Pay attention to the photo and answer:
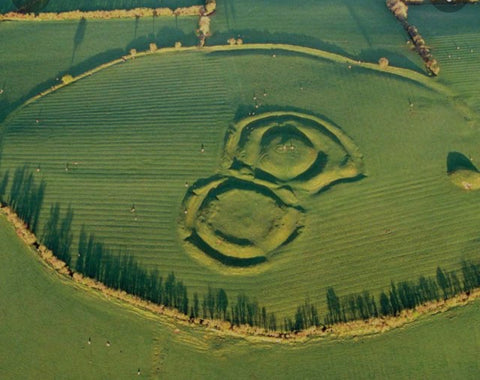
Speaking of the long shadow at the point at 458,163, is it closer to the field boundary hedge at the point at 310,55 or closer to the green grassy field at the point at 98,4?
the field boundary hedge at the point at 310,55

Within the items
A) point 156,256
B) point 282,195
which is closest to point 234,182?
point 282,195

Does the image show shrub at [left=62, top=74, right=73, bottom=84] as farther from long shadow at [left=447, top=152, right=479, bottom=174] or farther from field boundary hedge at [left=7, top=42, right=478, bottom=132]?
long shadow at [left=447, top=152, right=479, bottom=174]

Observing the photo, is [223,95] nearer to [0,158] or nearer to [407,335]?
[0,158]

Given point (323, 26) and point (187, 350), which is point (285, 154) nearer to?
point (187, 350)

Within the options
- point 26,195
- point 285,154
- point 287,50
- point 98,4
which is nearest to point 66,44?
point 98,4

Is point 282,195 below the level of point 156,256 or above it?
above

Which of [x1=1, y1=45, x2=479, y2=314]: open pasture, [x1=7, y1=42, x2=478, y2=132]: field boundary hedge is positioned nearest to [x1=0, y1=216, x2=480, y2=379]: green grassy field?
[x1=1, y1=45, x2=479, y2=314]: open pasture

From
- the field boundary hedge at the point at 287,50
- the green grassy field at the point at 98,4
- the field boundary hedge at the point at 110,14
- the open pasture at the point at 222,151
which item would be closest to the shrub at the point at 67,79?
the field boundary hedge at the point at 287,50

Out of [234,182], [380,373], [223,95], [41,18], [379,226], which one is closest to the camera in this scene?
[380,373]
